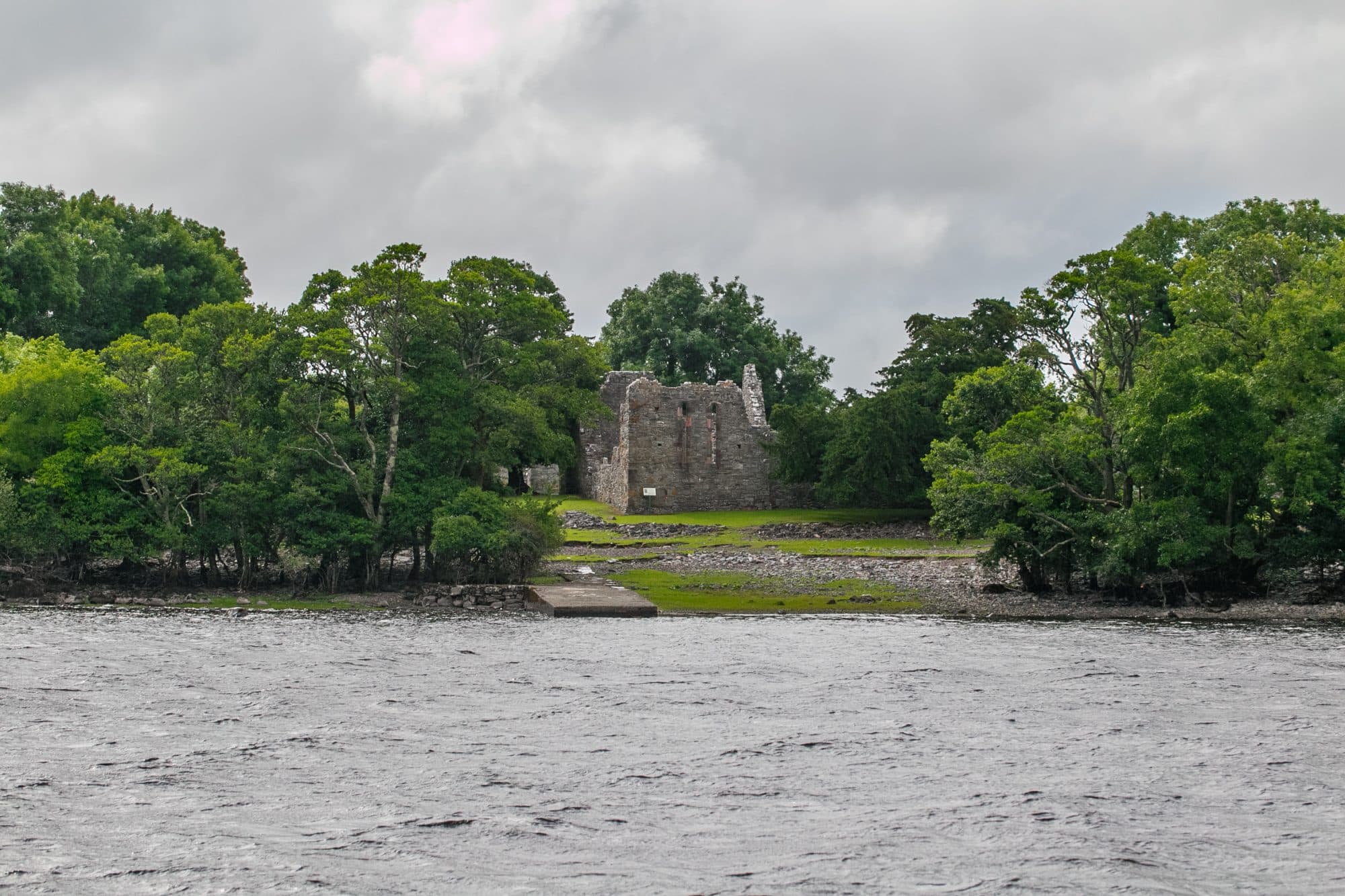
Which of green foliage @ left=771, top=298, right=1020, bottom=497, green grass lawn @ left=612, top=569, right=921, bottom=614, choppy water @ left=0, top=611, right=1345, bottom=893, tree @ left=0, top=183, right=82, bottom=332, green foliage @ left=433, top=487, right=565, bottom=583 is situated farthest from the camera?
tree @ left=0, top=183, right=82, bottom=332

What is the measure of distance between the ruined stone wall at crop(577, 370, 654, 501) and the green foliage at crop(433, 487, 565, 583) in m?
28.0

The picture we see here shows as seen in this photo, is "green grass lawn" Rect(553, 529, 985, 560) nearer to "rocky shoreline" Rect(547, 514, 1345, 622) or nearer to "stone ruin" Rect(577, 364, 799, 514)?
"rocky shoreline" Rect(547, 514, 1345, 622)

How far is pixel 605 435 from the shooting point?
67.2 meters

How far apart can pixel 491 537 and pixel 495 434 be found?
3288mm

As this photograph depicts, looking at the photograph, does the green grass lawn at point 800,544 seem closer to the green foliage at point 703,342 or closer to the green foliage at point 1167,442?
the green foliage at point 1167,442

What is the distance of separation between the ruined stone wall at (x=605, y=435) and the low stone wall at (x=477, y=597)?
3002 cm

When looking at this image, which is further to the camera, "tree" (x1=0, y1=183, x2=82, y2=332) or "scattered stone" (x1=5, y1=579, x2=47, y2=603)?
"tree" (x1=0, y1=183, x2=82, y2=332)

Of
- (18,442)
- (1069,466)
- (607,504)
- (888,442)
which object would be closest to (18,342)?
(18,442)

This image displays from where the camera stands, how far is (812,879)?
34.2ft

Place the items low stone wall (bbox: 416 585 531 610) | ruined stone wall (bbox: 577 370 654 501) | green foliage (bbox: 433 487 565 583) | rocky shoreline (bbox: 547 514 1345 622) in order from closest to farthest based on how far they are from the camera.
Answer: rocky shoreline (bbox: 547 514 1345 622) < low stone wall (bbox: 416 585 531 610) < green foliage (bbox: 433 487 565 583) < ruined stone wall (bbox: 577 370 654 501)

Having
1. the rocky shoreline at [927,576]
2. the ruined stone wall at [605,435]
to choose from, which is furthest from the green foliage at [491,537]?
the ruined stone wall at [605,435]

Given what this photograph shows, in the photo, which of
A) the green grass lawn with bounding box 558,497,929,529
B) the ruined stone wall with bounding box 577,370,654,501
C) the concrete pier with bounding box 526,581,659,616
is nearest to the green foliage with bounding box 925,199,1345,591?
the concrete pier with bounding box 526,581,659,616

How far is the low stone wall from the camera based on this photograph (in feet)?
113

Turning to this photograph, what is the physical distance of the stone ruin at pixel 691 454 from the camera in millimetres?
58438
